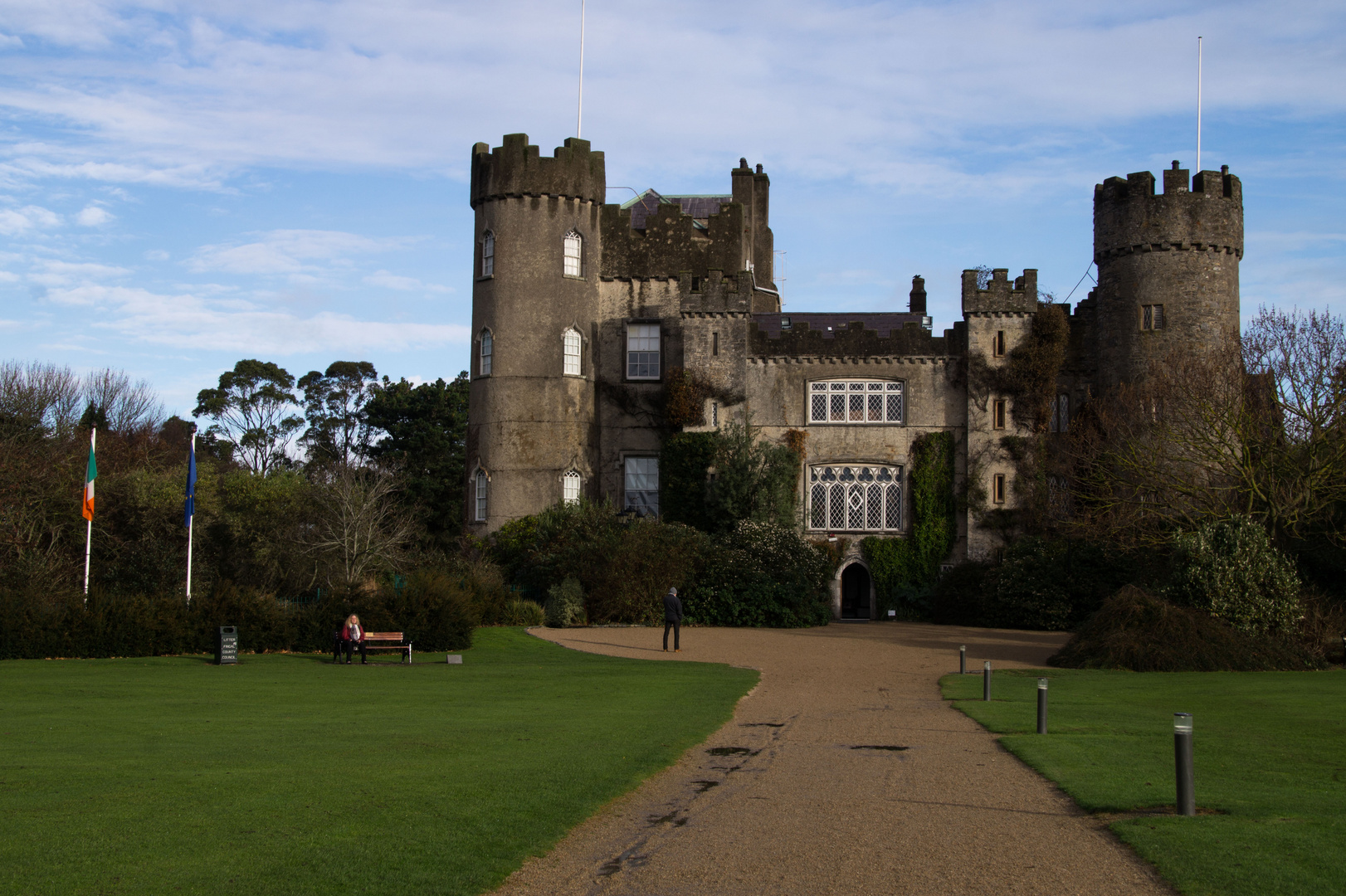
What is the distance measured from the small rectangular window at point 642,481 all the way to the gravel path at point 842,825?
1001 inches

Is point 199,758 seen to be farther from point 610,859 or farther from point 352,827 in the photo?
point 610,859

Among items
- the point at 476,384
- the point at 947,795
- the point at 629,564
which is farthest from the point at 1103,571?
the point at 947,795

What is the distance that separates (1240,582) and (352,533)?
27174 mm

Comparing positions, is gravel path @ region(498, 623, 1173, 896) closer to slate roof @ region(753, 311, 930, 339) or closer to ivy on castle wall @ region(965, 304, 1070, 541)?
ivy on castle wall @ region(965, 304, 1070, 541)

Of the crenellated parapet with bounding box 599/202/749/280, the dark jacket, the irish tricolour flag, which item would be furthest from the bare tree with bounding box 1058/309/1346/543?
the irish tricolour flag

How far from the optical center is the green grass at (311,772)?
24.8ft

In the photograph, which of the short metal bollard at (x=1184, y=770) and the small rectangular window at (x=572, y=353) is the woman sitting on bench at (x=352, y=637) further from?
the short metal bollard at (x=1184, y=770)

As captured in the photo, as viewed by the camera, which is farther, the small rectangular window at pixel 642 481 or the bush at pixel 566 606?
the small rectangular window at pixel 642 481

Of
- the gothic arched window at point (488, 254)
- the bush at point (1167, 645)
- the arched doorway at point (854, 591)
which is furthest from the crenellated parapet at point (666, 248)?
the bush at point (1167, 645)

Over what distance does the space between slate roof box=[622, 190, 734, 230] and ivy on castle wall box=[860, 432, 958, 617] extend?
41.1 feet

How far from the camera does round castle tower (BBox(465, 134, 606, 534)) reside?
40844mm

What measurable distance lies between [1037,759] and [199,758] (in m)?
8.39

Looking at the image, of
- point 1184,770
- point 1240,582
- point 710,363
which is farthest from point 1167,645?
point 710,363

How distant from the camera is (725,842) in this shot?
28.6ft
